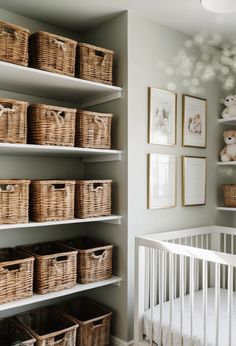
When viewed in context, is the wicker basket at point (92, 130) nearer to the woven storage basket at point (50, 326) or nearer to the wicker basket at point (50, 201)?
the wicker basket at point (50, 201)

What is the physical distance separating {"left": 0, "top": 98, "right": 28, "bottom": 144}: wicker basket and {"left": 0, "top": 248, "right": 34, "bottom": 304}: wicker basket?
27.9 inches

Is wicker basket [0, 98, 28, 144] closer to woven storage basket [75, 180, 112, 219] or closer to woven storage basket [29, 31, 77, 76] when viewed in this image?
woven storage basket [29, 31, 77, 76]

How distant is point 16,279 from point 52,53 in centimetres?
139

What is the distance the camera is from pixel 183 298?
2.00 meters

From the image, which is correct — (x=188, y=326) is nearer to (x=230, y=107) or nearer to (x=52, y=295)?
(x=52, y=295)

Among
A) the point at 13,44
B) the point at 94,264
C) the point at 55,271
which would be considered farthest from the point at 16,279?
the point at 13,44

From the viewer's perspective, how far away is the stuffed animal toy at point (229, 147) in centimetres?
297

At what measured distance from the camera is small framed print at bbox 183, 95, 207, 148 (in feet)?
9.35

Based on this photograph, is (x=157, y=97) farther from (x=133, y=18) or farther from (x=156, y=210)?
(x=156, y=210)

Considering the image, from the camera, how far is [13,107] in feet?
6.66

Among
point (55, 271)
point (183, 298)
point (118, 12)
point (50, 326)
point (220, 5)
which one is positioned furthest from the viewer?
point (50, 326)

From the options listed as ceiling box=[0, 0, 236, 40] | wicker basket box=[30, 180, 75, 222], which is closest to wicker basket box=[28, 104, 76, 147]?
wicker basket box=[30, 180, 75, 222]

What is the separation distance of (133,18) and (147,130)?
2.62ft

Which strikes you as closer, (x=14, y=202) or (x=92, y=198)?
(x=14, y=202)
